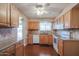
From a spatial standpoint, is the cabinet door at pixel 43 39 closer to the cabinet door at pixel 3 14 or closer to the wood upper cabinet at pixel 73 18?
the wood upper cabinet at pixel 73 18

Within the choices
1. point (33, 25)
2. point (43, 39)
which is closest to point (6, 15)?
point (43, 39)

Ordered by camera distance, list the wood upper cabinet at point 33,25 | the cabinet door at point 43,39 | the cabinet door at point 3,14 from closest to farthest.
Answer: the cabinet door at point 3,14
the cabinet door at point 43,39
the wood upper cabinet at point 33,25

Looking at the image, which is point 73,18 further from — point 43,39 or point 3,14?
point 43,39

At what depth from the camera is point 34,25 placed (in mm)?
9297

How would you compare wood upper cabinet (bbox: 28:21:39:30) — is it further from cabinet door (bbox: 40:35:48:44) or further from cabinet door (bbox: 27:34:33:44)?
cabinet door (bbox: 40:35:48:44)

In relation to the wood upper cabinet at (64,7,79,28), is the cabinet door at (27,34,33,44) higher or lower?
lower

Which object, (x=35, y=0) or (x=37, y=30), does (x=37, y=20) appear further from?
(x=35, y=0)

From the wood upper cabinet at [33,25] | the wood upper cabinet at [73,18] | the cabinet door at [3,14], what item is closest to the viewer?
the cabinet door at [3,14]

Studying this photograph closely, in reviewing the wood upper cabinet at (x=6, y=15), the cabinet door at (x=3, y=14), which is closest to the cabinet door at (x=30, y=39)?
the wood upper cabinet at (x=6, y=15)

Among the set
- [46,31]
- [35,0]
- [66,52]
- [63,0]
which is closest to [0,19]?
[35,0]

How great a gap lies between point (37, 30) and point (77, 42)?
18.6 ft

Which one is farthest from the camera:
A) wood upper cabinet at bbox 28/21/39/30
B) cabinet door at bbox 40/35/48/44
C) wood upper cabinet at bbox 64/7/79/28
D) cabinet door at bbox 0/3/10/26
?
wood upper cabinet at bbox 28/21/39/30

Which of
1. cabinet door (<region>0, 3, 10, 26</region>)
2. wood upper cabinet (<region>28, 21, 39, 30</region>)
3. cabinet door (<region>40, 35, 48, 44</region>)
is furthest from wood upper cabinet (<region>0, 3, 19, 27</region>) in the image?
wood upper cabinet (<region>28, 21, 39, 30</region>)

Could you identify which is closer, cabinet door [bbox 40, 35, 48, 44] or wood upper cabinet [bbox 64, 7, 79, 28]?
wood upper cabinet [bbox 64, 7, 79, 28]
